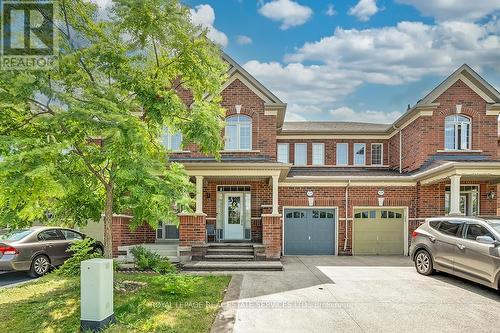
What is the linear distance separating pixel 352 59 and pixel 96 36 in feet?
39.0

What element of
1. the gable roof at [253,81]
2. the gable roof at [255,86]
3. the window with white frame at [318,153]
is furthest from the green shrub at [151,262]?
the window with white frame at [318,153]

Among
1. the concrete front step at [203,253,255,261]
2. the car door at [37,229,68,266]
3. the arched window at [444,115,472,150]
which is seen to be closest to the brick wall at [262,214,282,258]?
the concrete front step at [203,253,255,261]

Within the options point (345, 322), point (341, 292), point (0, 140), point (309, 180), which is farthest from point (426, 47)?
point (0, 140)

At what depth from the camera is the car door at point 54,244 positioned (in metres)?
10.9

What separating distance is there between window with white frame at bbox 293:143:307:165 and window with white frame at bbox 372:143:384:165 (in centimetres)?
378

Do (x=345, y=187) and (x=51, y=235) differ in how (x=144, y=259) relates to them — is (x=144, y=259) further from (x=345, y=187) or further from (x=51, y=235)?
(x=345, y=187)

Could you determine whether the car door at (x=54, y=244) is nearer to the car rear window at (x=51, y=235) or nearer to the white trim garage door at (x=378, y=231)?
the car rear window at (x=51, y=235)

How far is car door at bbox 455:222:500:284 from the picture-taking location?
7.82 m

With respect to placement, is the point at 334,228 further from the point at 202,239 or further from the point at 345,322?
the point at 345,322

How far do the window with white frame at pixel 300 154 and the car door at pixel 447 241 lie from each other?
988cm

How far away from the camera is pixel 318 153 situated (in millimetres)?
19250

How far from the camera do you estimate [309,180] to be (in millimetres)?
14953

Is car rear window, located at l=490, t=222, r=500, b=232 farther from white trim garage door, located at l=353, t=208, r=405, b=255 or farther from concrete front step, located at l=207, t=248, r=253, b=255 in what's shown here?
concrete front step, located at l=207, t=248, r=253, b=255

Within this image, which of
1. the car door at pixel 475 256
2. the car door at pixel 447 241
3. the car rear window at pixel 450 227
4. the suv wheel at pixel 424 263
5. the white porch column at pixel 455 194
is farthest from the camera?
the white porch column at pixel 455 194
